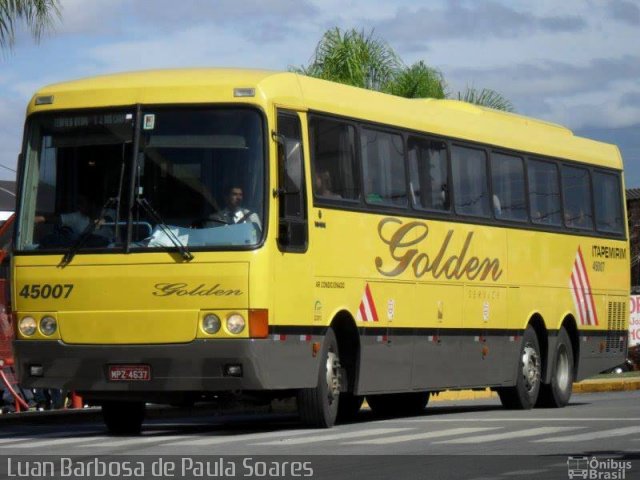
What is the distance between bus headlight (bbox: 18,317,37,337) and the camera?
17.0 meters

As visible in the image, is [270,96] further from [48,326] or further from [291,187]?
[48,326]

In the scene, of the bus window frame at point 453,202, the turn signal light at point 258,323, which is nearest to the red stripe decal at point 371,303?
the bus window frame at point 453,202

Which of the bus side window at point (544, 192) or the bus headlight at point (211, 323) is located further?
the bus side window at point (544, 192)

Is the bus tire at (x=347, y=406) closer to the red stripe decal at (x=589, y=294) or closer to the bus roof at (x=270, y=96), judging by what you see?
the bus roof at (x=270, y=96)

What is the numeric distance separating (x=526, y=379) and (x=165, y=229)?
751 cm

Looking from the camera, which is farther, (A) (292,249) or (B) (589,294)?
(B) (589,294)

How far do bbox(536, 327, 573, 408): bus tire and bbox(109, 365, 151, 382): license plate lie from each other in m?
8.18

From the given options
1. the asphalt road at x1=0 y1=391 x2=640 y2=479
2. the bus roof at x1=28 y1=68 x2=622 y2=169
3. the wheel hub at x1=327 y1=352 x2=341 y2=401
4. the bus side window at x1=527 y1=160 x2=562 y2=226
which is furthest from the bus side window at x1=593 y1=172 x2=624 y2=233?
the wheel hub at x1=327 y1=352 x2=341 y2=401

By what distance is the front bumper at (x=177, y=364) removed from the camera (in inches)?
635

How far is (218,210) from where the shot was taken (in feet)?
53.6

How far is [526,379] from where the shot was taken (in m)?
22.4

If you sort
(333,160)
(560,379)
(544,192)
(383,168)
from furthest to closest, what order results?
(560,379) → (544,192) → (383,168) → (333,160)

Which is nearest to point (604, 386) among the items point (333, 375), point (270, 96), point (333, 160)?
point (333, 375)

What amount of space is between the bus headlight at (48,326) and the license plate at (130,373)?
0.76m
